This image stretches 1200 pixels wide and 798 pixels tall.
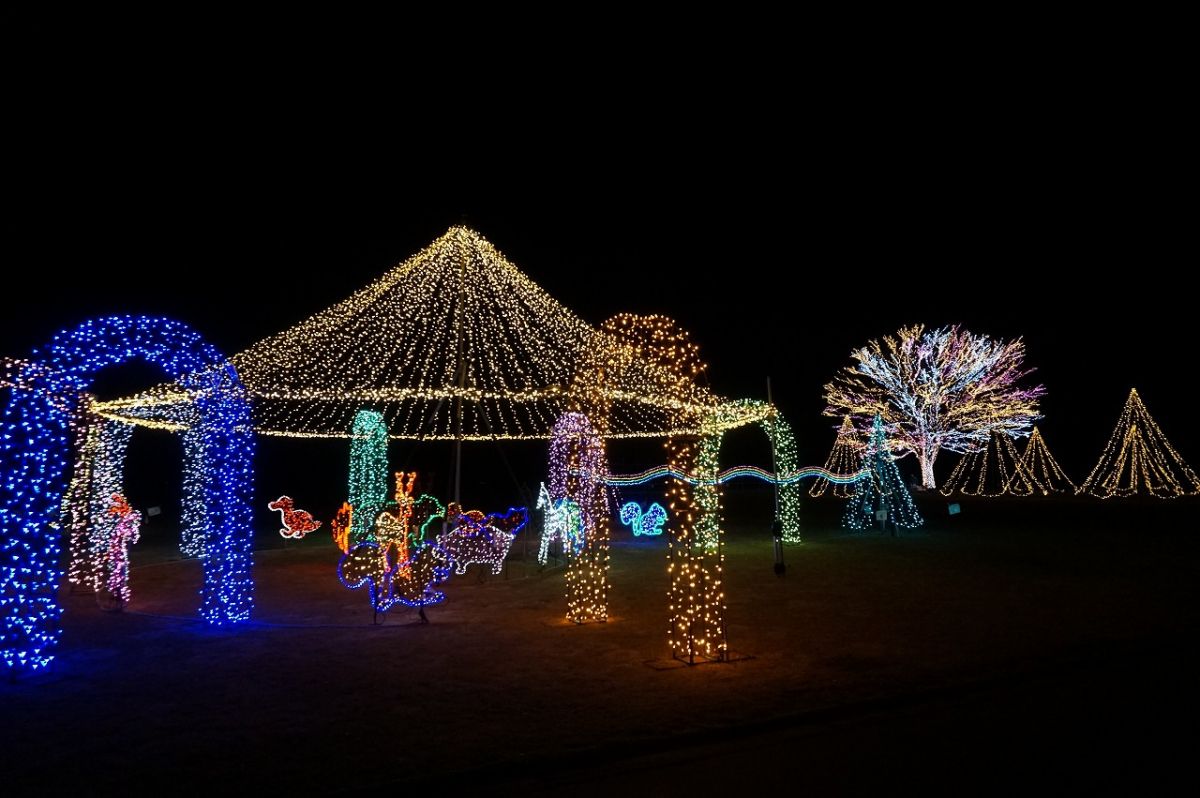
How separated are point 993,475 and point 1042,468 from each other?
245 centimetres

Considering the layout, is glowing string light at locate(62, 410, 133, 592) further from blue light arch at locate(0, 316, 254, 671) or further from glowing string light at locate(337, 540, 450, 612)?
glowing string light at locate(337, 540, 450, 612)

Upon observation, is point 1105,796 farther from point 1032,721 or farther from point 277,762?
point 277,762

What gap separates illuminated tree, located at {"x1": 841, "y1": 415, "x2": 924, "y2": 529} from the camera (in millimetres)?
19281

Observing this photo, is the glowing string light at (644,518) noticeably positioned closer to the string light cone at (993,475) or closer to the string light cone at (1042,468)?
the string light cone at (993,475)

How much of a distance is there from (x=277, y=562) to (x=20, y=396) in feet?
27.0

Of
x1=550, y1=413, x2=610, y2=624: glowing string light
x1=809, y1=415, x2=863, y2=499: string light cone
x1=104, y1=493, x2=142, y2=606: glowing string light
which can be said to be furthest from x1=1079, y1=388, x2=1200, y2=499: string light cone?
x1=104, y1=493, x2=142, y2=606: glowing string light

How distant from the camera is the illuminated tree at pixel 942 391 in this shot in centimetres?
3195

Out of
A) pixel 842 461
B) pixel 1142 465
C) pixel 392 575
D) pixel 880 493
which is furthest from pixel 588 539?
pixel 1142 465

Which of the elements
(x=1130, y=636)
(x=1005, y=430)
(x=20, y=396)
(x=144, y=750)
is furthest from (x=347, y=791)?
(x=1005, y=430)

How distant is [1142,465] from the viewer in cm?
3138

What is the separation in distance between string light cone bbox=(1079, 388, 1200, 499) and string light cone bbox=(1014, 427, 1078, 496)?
1.44 meters

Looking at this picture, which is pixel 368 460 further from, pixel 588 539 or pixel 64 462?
pixel 64 462

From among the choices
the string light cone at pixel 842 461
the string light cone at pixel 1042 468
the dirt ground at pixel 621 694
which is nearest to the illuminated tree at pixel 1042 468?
the string light cone at pixel 1042 468

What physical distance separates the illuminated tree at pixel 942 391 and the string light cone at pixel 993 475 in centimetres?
114
